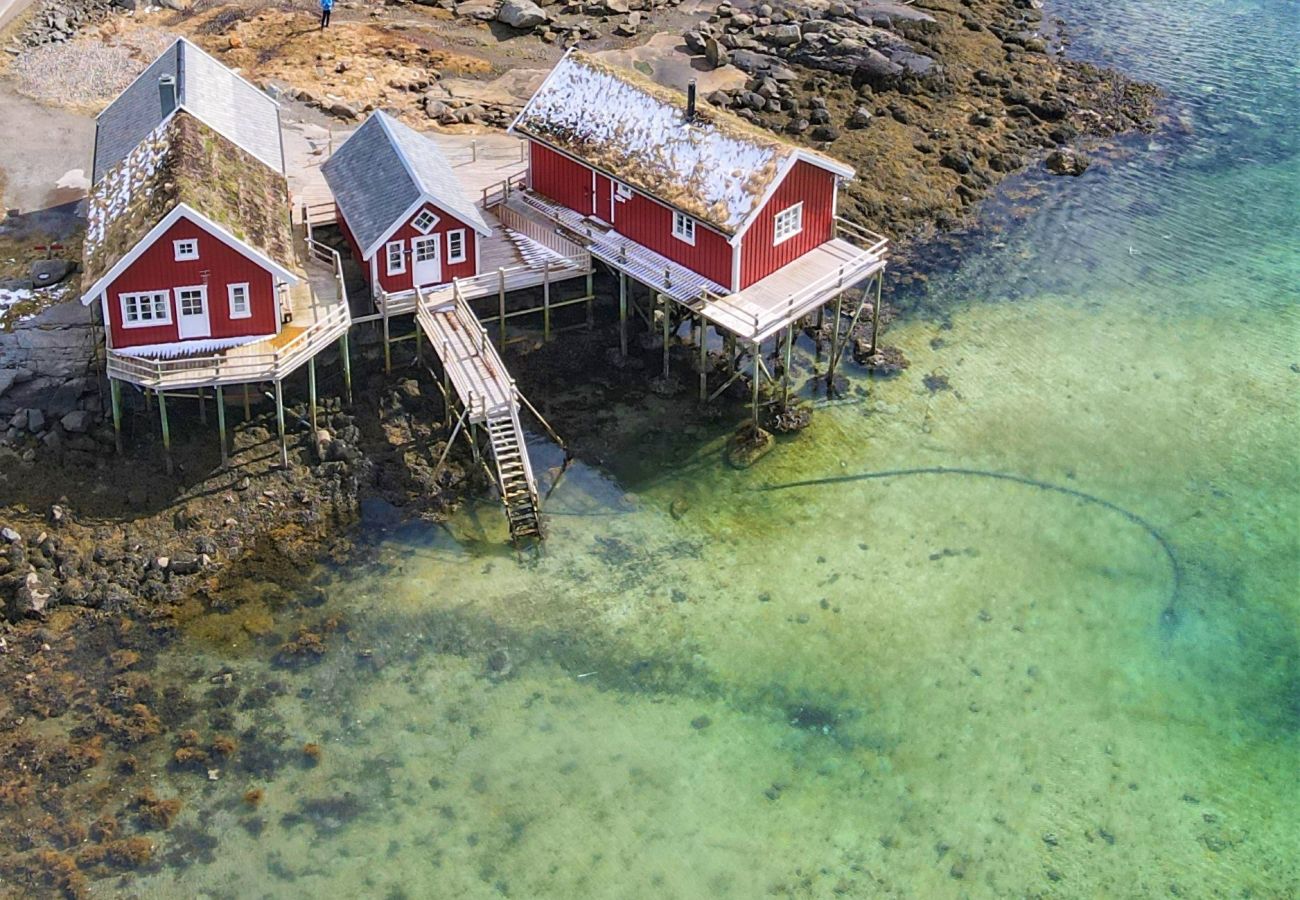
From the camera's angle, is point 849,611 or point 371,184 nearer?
point 849,611

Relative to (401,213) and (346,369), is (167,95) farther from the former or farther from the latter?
(346,369)

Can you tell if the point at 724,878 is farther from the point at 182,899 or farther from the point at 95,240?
the point at 95,240

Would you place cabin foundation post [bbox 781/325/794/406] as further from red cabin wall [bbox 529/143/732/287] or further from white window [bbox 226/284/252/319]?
white window [bbox 226/284/252/319]

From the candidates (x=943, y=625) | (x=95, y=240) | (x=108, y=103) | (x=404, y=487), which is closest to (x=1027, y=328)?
(x=943, y=625)

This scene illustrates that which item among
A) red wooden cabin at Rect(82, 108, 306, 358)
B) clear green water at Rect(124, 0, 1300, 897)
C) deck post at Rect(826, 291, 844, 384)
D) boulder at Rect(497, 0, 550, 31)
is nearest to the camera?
clear green water at Rect(124, 0, 1300, 897)

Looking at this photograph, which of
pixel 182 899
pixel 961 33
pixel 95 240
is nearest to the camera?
pixel 182 899

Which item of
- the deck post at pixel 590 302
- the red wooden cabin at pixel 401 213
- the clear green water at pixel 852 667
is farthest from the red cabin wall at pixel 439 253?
the clear green water at pixel 852 667

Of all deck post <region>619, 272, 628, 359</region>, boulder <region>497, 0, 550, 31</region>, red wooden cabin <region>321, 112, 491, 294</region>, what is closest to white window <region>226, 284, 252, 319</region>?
red wooden cabin <region>321, 112, 491, 294</region>
